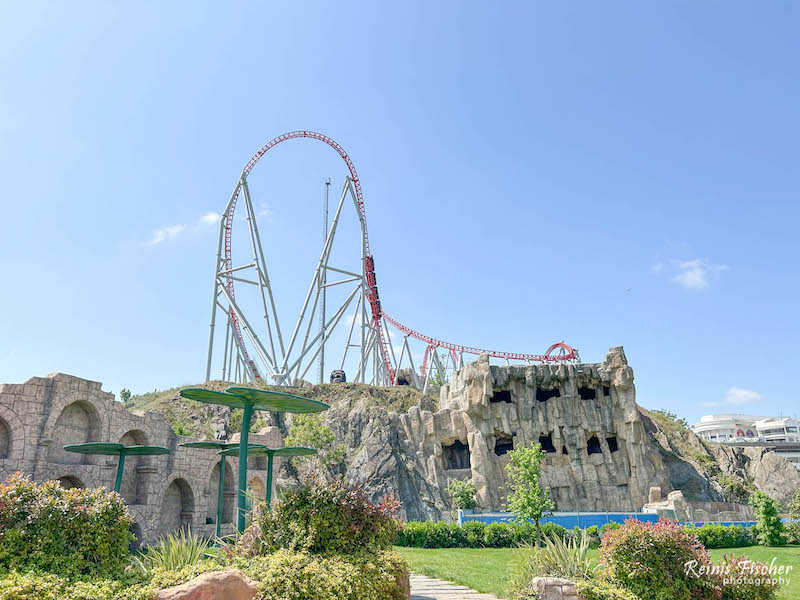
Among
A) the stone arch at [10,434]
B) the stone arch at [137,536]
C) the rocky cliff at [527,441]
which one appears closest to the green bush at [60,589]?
the stone arch at [10,434]

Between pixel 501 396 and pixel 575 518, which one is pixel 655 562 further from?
pixel 501 396

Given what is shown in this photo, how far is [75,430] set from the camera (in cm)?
1973

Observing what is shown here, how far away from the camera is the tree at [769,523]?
24859 mm

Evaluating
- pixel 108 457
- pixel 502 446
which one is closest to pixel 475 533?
pixel 108 457

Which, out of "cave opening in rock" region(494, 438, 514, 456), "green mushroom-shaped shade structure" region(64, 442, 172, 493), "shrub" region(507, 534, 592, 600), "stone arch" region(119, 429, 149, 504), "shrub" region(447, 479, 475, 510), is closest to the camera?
"shrub" region(507, 534, 592, 600)

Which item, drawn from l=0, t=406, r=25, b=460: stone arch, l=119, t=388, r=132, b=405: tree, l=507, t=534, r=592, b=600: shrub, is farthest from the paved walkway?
l=119, t=388, r=132, b=405: tree

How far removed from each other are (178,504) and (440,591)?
52.9 feet

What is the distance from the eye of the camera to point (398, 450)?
3672 cm

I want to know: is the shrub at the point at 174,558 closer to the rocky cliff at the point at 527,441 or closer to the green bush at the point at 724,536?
the green bush at the point at 724,536

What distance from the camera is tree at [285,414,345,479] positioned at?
35375 millimetres

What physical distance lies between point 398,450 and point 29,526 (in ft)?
98.7

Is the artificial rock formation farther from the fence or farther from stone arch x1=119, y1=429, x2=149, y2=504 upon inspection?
stone arch x1=119, y1=429, x2=149, y2=504

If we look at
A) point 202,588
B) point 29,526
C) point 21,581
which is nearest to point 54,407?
point 29,526

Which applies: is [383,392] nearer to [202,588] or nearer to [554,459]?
[554,459]
